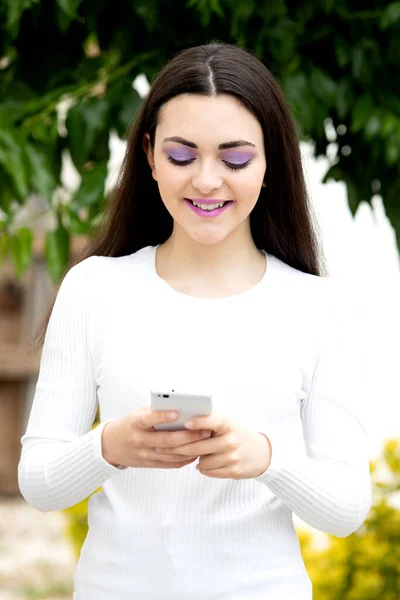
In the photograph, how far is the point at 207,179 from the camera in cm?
165

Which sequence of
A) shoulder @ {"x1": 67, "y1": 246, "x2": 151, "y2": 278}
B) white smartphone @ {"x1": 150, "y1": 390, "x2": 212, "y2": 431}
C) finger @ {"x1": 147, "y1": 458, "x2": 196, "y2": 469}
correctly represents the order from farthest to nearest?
shoulder @ {"x1": 67, "y1": 246, "x2": 151, "y2": 278} < finger @ {"x1": 147, "y1": 458, "x2": 196, "y2": 469} < white smartphone @ {"x1": 150, "y1": 390, "x2": 212, "y2": 431}

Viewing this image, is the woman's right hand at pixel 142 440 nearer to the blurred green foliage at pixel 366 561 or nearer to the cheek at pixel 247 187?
the cheek at pixel 247 187

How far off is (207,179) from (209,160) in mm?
34

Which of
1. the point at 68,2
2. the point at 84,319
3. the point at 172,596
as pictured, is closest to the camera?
the point at 172,596

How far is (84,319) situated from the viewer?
175 centimetres

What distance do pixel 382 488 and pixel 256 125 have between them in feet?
7.30

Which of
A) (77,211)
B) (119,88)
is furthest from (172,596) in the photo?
(119,88)

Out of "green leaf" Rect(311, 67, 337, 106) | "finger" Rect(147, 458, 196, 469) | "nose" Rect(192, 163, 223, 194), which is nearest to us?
"finger" Rect(147, 458, 196, 469)

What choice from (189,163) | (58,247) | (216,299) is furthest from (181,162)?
(58,247)

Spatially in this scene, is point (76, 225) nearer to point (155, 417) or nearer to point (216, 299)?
point (216, 299)

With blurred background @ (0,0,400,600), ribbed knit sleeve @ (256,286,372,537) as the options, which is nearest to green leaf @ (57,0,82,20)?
blurred background @ (0,0,400,600)

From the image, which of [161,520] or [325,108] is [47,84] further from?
[161,520]

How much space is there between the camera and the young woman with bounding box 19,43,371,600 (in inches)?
64.7

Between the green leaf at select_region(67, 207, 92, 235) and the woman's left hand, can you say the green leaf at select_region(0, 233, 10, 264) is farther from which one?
the woman's left hand
